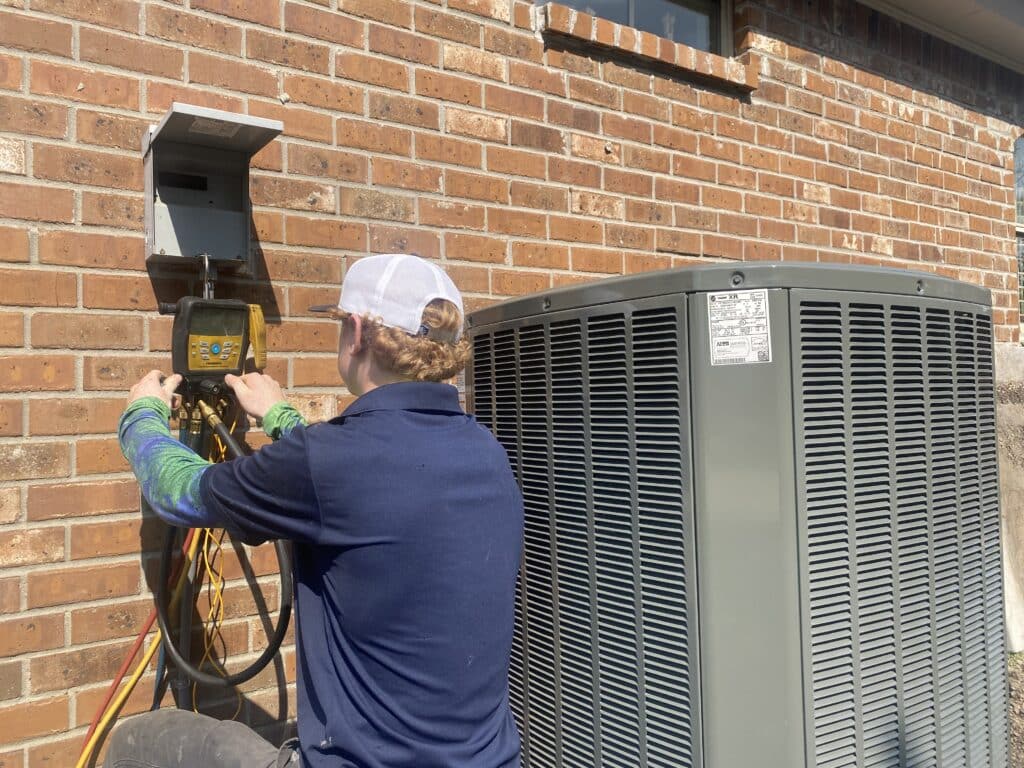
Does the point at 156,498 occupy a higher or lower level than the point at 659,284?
lower

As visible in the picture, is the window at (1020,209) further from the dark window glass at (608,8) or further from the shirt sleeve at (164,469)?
the shirt sleeve at (164,469)

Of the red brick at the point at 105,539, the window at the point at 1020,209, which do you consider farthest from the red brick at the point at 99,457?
the window at the point at 1020,209

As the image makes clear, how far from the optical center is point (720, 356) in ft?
5.95

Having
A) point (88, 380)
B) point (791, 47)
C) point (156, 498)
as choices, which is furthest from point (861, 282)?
point (791, 47)

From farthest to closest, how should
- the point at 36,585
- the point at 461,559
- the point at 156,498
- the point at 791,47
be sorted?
1. the point at 791,47
2. the point at 36,585
3. the point at 156,498
4. the point at 461,559

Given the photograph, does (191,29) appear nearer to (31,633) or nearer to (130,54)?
(130,54)

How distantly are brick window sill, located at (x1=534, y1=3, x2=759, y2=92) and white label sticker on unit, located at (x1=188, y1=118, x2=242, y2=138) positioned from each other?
58.4 inches

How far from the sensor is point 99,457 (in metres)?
2.39

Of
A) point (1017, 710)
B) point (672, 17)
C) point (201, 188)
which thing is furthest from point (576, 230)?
point (1017, 710)

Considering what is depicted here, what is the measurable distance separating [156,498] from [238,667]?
1.02 meters

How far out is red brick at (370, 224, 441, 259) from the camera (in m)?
2.90

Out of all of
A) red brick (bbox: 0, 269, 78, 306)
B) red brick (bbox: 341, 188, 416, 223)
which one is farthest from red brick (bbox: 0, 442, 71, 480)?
red brick (bbox: 341, 188, 416, 223)

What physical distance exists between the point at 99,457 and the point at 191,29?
1.30 meters

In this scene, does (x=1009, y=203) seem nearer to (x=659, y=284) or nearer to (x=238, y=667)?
(x=659, y=284)
